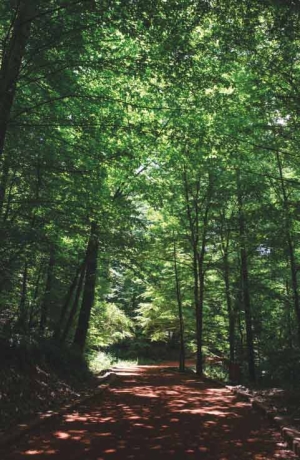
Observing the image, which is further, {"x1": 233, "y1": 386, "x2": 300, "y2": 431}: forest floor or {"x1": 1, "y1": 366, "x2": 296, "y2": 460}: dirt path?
{"x1": 233, "y1": 386, "x2": 300, "y2": 431}: forest floor

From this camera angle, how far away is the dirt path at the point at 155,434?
4777mm

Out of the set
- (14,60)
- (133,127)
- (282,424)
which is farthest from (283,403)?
(14,60)

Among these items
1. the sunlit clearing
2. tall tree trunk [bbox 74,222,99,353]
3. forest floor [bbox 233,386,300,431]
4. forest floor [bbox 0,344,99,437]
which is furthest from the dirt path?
tall tree trunk [bbox 74,222,99,353]

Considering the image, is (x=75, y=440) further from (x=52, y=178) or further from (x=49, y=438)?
(x=52, y=178)

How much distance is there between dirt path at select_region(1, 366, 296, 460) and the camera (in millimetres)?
4777

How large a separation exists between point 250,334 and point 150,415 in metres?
7.98

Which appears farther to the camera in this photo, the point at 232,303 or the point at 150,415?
the point at 232,303

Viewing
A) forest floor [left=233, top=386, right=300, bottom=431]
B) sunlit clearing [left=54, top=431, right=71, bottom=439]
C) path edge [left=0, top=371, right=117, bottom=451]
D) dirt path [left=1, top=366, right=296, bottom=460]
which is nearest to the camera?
dirt path [left=1, top=366, right=296, bottom=460]

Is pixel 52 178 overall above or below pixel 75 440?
above

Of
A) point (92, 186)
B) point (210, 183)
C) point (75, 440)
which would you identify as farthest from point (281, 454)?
point (210, 183)

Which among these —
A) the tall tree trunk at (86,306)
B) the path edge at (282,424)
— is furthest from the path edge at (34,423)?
the tall tree trunk at (86,306)

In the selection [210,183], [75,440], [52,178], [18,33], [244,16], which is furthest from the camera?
[210,183]

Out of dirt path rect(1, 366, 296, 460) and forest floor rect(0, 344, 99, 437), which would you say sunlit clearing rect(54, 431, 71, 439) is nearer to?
dirt path rect(1, 366, 296, 460)

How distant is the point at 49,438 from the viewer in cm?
536
